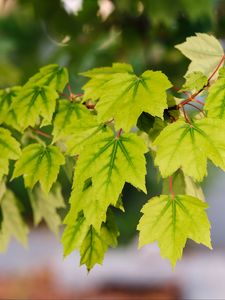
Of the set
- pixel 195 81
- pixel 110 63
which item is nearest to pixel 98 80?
pixel 195 81

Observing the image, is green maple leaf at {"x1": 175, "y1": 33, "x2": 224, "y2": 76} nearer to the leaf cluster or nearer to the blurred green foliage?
the leaf cluster

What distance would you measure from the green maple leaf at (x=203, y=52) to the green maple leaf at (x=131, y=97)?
0.91ft

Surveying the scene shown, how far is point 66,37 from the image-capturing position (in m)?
4.90

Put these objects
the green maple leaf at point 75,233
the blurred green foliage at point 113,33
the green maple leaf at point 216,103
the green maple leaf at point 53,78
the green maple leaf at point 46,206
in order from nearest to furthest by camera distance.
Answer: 1. the green maple leaf at point 216,103
2. the green maple leaf at point 75,233
3. the green maple leaf at point 53,78
4. the green maple leaf at point 46,206
5. the blurred green foliage at point 113,33

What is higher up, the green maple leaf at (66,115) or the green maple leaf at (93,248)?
the green maple leaf at (66,115)

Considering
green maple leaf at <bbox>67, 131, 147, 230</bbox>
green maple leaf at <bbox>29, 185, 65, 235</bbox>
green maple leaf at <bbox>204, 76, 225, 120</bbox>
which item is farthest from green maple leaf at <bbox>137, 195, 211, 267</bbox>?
green maple leaf at <bbox>29, 185, 65, 235</bbox>

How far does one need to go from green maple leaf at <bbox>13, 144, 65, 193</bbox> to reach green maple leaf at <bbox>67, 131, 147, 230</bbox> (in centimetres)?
16

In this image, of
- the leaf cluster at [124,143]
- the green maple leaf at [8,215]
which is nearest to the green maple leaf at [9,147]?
the leaf cluster at [124,143]

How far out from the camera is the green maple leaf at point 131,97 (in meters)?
1.92

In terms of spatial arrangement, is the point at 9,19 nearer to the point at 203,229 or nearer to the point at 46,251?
the point at 46,251

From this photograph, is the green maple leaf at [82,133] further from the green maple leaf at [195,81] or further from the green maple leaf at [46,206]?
the green maple leaf at [46,206]

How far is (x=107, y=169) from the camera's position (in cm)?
193

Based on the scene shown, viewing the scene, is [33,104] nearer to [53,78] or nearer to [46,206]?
[53,78]

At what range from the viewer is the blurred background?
478 centimetres
